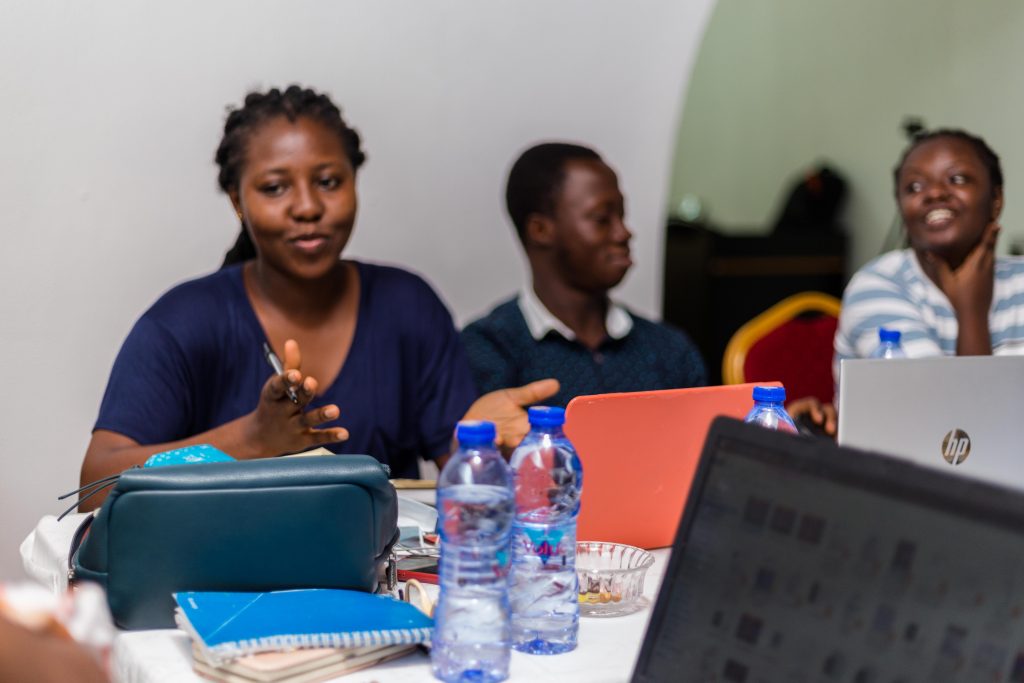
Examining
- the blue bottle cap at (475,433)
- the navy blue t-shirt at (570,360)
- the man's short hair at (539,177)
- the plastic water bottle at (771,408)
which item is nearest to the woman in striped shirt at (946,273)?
Answer: the navy blue t-shirt at (570,360)

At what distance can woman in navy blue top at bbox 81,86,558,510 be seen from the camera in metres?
1.88

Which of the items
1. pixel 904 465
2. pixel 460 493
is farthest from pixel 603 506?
pixel 904 465

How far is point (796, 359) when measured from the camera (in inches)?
101

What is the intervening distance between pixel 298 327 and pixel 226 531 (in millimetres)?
923

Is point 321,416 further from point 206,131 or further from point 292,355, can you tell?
point 206,131

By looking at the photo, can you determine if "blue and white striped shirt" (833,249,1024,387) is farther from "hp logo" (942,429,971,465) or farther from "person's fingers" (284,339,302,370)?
"person's fingers" (284,339,302,370)

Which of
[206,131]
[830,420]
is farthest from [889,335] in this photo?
[206,131]

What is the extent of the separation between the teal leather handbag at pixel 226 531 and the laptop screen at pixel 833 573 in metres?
0.43

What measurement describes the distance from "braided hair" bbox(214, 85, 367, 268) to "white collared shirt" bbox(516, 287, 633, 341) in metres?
0.53

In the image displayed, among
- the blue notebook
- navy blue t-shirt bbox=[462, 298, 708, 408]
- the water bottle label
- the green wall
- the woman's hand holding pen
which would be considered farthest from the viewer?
the green wall

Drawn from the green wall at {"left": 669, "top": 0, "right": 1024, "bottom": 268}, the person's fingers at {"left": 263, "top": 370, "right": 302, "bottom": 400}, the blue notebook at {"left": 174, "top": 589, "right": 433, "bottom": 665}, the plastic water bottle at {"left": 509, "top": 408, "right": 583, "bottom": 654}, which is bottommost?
the blue notebook at {"left": 174, "top": 589, "right": 433, "bottom": 665}

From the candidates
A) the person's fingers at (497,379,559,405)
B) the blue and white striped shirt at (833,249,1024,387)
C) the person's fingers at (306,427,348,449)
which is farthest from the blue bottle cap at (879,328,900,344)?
the person's fingers at (306,427,348,449)

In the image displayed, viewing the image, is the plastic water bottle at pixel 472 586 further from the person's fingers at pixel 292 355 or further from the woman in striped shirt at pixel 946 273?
the woman in striped shirt at pixel 946 273

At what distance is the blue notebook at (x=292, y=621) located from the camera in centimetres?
105
